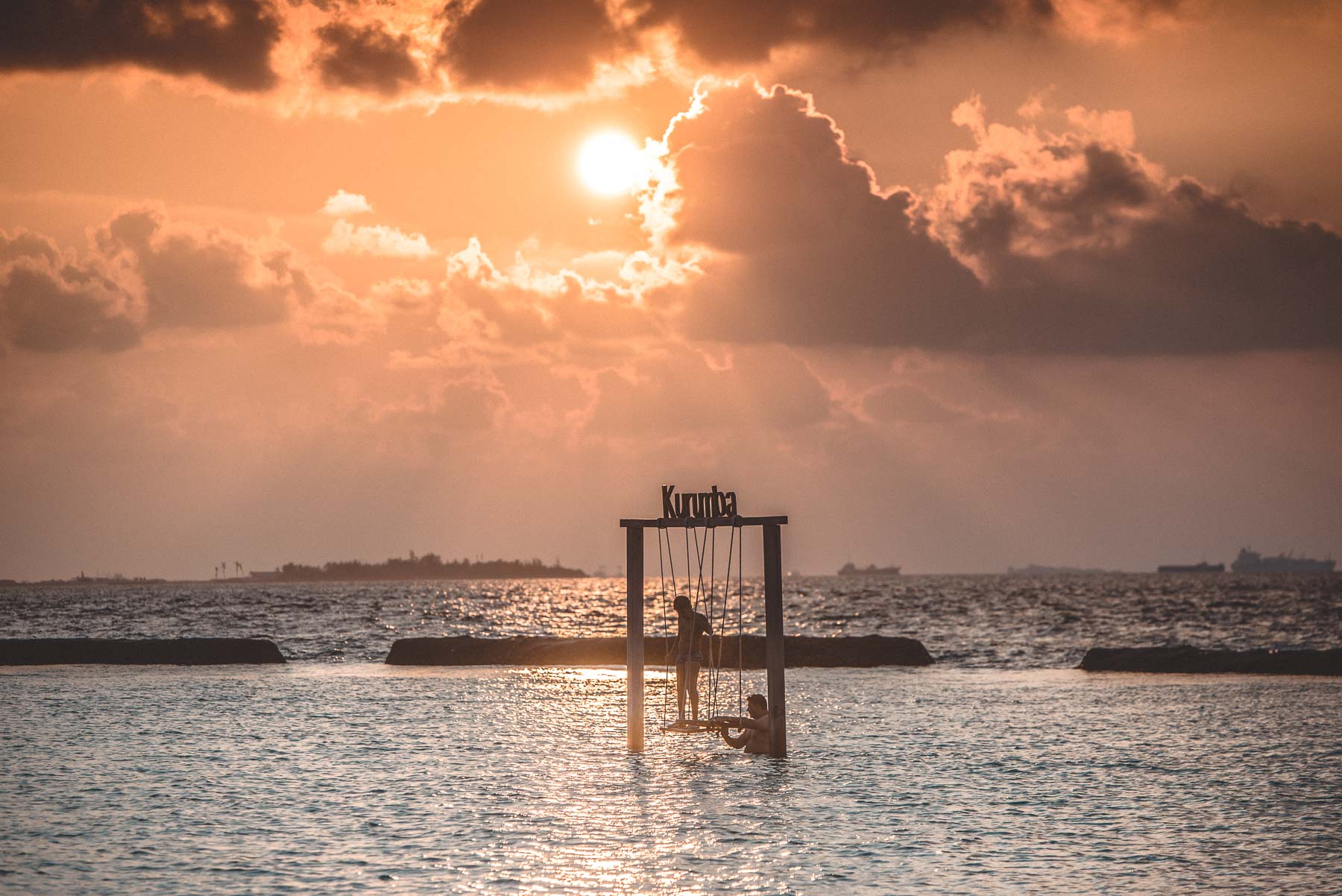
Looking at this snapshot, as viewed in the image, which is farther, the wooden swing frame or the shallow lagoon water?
the wooden swing frame

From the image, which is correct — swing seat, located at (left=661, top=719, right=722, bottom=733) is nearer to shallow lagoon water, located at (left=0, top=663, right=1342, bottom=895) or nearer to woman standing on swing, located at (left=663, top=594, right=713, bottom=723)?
shallow lagoon water, located at (left=0, top=663, right=1342, bottom=895)

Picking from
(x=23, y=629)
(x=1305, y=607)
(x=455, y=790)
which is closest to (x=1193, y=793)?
(x=455, y=790)

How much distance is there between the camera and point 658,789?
63.1ft

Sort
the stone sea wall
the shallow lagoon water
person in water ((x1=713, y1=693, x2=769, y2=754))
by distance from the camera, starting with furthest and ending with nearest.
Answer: the stone sea wall < person in water ((x1=713, y1=693, x2=769, y2=754)) < the shallow lagoon water

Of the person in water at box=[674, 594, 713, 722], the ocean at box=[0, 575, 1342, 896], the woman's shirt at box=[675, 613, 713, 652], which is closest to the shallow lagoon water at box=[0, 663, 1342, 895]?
the ocean at box=[0, 575, 1342, 896]

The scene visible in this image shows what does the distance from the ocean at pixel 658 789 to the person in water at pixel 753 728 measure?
22.5 inches

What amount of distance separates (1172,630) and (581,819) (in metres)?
80.6

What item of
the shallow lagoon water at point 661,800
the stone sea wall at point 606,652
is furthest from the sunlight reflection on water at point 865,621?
the shallow lagoon water at point 661,800

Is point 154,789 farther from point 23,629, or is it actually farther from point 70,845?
point 23,629

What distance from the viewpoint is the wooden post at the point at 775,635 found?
22.5 metres

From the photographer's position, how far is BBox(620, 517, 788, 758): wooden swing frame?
73.4 ft

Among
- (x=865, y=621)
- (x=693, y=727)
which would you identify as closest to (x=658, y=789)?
(x=693, y=727)

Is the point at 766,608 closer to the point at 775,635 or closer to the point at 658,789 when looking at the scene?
the point at 775,635

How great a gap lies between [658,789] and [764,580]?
15.8ft
